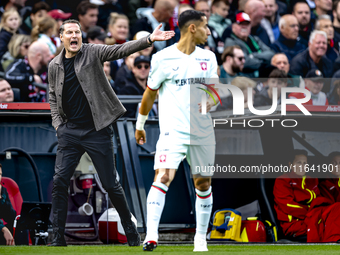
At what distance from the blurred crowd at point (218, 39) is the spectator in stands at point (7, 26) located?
0.02 metres

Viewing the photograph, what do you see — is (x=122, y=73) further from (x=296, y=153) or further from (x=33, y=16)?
(x=296, y=153)

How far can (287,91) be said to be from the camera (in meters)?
8.50

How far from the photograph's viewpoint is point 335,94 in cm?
1023

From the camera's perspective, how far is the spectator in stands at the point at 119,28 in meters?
10.7

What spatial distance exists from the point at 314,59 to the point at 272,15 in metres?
1.50

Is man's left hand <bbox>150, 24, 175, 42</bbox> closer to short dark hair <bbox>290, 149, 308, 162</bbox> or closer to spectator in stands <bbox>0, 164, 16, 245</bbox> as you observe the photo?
spectator in stands <bbox>0, 164, 16, 245</bbox>

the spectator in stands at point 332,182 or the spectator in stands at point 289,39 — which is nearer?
the spectator in stands at point 332,182

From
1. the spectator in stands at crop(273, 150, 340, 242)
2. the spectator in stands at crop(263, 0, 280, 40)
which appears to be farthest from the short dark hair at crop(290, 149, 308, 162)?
the spectator in stands at crop(263, 0, 280, 40)

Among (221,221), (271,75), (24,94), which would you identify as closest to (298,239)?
(221,221)

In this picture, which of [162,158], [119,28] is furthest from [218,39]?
[162,158]

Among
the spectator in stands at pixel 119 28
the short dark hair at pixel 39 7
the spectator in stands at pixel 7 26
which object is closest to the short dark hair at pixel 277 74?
the spectator in stands at pixel 119 28

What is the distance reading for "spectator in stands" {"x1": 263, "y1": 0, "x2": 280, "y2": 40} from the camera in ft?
39.3

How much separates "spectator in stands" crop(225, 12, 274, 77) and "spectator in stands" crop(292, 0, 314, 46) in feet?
3.91

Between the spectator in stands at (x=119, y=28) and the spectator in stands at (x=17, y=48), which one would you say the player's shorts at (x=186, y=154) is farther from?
the spectator in stands at (x=119, y=28)
